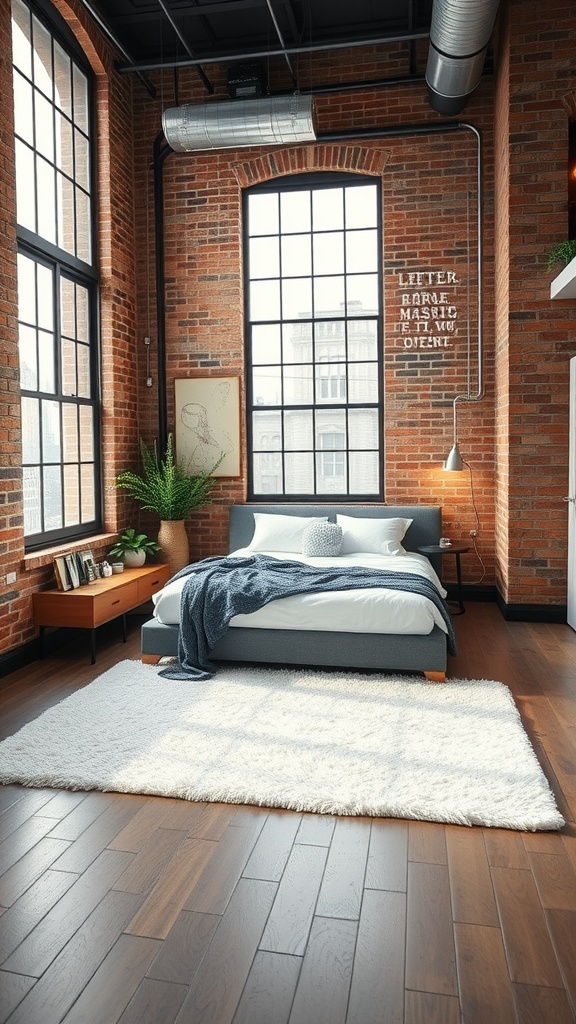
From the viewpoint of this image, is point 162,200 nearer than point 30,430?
No

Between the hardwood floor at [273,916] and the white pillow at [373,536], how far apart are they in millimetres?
3095

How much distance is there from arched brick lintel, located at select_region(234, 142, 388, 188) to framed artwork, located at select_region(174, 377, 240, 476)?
190 centimetres

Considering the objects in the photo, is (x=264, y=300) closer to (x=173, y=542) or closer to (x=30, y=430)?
(x=173, y=542)

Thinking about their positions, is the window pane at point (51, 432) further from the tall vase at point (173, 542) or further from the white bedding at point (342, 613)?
the white bedding at point (342, 613)

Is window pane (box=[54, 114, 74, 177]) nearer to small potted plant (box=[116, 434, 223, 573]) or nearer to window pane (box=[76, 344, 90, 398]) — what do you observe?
window pane (box=[76, 344, 90, 398])

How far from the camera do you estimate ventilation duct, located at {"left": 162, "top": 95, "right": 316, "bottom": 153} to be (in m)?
5.81

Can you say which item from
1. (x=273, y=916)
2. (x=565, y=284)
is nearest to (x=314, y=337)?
(x=565, y=284)

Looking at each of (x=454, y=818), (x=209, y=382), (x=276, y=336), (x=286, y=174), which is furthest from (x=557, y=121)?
(x=454, y=818)

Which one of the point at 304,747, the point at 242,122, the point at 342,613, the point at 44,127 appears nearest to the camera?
the point at 304,747

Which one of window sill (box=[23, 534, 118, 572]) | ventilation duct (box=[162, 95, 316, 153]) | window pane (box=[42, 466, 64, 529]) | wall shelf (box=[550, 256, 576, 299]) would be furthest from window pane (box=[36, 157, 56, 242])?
wall shelf (box=[550, 256, 576, 299])

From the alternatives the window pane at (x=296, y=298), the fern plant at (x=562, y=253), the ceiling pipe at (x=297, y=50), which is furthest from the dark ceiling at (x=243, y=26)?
the fern plant at (x=562, y=253)

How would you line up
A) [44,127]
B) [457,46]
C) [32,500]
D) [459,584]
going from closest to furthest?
[457,46] → [32,500] → [44,127] → [459,584]

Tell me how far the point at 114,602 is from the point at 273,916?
3484 millimetres

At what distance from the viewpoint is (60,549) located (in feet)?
18.5
